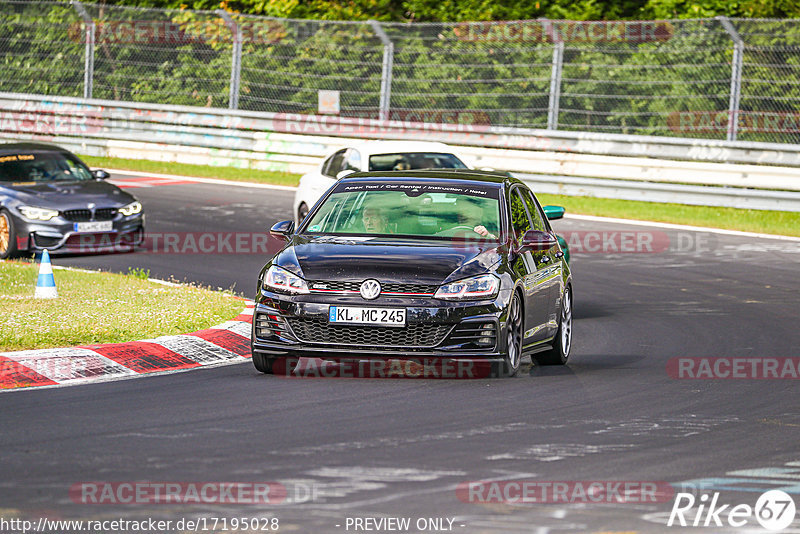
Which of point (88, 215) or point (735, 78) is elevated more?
point (735, 78)

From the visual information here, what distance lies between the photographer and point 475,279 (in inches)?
399

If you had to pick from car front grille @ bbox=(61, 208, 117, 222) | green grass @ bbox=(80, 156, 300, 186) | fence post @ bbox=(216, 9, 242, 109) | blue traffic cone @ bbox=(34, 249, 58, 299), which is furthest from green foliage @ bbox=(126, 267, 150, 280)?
fence post @ bbox=(216, 9, 242, 109)

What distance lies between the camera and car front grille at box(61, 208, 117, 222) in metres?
18.3

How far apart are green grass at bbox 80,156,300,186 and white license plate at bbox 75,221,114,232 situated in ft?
30.2

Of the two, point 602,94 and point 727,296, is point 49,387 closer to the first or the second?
point 727,296

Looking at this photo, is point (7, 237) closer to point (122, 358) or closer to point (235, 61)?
point (122, 358)

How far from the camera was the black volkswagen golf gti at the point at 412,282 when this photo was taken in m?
9.96

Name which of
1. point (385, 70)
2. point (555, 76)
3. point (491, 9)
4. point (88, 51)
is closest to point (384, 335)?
point (555, 76)

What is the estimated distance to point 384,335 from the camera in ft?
32.6

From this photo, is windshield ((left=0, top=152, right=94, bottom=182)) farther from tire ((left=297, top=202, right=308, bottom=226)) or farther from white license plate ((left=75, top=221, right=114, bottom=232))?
tire ((left=297, top=202, right=308, bottom=226))

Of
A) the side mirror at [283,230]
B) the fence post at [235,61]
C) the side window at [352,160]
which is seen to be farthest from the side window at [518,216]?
the fence post at [235,61]

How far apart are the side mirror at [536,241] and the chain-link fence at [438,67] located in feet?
42.8

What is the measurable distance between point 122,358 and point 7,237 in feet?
25.7

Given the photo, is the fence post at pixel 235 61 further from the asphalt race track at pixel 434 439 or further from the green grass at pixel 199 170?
the asphalt race track at pixel 434 439
